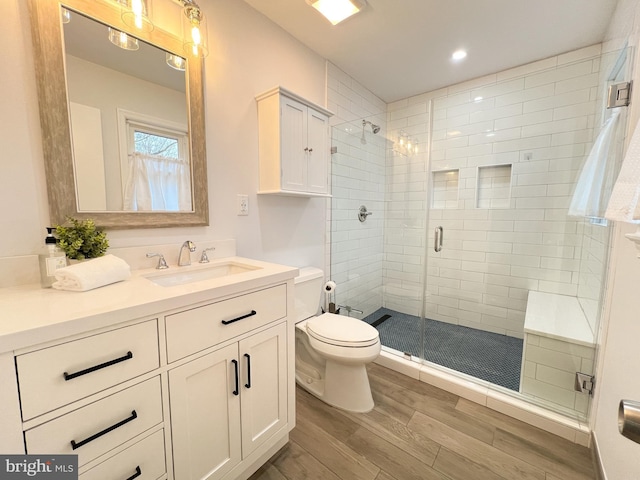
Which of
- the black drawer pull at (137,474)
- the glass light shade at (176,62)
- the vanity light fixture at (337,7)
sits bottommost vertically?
the black drawer pull at (137,474)

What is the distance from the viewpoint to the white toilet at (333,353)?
4.95ft

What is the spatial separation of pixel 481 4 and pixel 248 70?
57.2 inches

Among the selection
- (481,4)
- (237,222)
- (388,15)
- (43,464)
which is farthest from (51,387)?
(481,4)

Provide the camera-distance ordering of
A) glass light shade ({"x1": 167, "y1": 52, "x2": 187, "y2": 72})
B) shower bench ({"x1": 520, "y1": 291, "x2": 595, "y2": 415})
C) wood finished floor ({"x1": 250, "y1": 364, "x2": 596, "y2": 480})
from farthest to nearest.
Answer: shower bench ({"x1": 520, "y1": 291, "x2": 595, "y2": 415}) → glass light shade ({"x1": 167, "y1": 52, "x2": 187, "y2": 72}) → wood finished floor ({"x1": 250, "y1": 364, "x2": 596, "y2": 480})

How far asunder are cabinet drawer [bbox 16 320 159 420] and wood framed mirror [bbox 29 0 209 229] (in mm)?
635

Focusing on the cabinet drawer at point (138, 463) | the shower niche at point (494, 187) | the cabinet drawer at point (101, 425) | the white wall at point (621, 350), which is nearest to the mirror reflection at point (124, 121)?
the cabinet drawer at point (101, 425)

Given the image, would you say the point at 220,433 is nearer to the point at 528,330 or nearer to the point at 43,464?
the point at 43,464

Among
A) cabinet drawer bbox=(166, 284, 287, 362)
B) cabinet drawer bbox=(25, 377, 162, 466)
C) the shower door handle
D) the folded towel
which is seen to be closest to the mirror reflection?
A: the folded towel

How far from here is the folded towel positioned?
0.87 m

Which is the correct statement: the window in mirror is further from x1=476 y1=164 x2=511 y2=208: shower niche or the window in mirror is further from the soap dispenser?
x1=476 y1=164 x2=511 y2=208: shower niche

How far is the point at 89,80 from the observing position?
1.08m

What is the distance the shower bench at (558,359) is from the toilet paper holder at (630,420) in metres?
1.43

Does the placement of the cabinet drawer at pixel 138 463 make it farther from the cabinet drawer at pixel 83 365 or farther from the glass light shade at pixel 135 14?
the glass light shade at pixel 135 14

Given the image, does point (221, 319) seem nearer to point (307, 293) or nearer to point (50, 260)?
point (50, 260)
